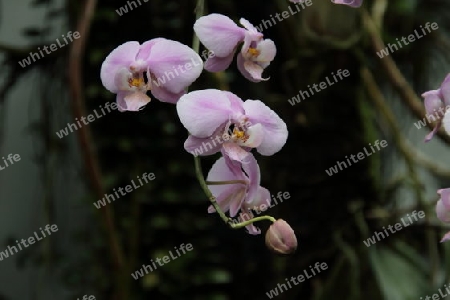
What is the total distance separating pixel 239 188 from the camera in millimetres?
330

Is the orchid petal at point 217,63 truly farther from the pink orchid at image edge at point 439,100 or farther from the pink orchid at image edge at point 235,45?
the pink orchid at image edge at point 439,100

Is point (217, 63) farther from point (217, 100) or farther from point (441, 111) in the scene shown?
point (441, 111)

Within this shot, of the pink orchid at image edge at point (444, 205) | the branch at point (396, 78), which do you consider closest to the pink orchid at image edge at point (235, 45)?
the pink orchid at image edge at point (444, 205)

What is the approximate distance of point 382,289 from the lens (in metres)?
0.79

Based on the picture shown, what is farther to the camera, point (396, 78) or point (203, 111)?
point (396, 78)

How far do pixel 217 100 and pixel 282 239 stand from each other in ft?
0.27

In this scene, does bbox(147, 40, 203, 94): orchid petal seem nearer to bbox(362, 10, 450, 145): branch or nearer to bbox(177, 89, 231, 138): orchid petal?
bbox(177, 89, 231, 138): orchid petal

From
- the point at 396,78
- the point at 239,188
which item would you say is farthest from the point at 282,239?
the point at 396,78

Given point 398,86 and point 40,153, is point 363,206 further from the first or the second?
point 40,153

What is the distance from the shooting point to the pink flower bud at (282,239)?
0.30m

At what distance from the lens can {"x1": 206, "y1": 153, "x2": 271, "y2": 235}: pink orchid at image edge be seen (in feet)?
1.03

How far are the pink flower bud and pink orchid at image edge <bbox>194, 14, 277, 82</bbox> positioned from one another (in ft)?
0.27

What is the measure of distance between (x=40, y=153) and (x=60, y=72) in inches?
10.6

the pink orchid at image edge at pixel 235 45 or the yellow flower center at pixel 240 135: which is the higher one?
the pink orchid at image edge at pixel 235 45
